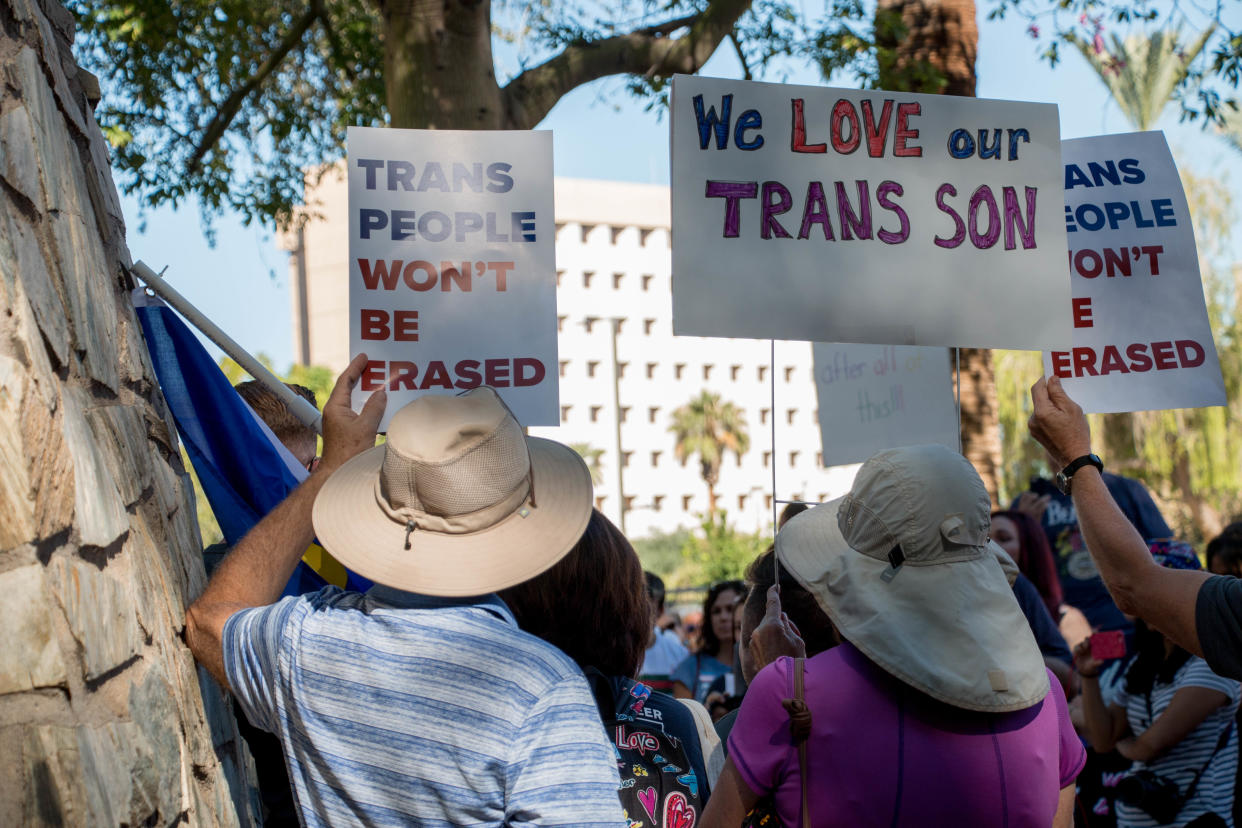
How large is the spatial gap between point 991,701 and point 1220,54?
5.93 metres

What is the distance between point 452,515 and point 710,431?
66.1 metres

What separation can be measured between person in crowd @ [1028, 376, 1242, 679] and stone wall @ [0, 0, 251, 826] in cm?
191

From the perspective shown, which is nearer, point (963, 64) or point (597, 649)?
point (597, 649)

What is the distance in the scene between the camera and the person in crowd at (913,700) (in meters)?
2.14

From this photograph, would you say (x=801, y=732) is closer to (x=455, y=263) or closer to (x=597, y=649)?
(x=597, y=649)

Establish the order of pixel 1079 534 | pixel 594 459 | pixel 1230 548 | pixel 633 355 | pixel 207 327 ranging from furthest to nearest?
pixel 633 355 < pixel 594 459 < pixel 1079 534 < pixel 1230 548 < pixel 207 327

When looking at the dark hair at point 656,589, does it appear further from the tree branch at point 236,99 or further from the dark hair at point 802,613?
the dark hair at point 802,613

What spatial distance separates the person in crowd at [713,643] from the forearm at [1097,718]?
2.27 m

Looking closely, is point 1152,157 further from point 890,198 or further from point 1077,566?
point 1077,566

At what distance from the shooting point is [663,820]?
7.75ft

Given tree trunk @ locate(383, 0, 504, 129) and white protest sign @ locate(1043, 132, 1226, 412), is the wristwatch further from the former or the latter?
tree trunk @ locate(383, 0, 504, 129)

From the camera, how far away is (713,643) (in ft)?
21.4

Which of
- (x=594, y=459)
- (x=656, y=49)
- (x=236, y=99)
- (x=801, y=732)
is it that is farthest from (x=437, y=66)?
(x=594, y=459)

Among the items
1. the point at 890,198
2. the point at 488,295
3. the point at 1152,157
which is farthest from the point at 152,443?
the point at 1152,157
